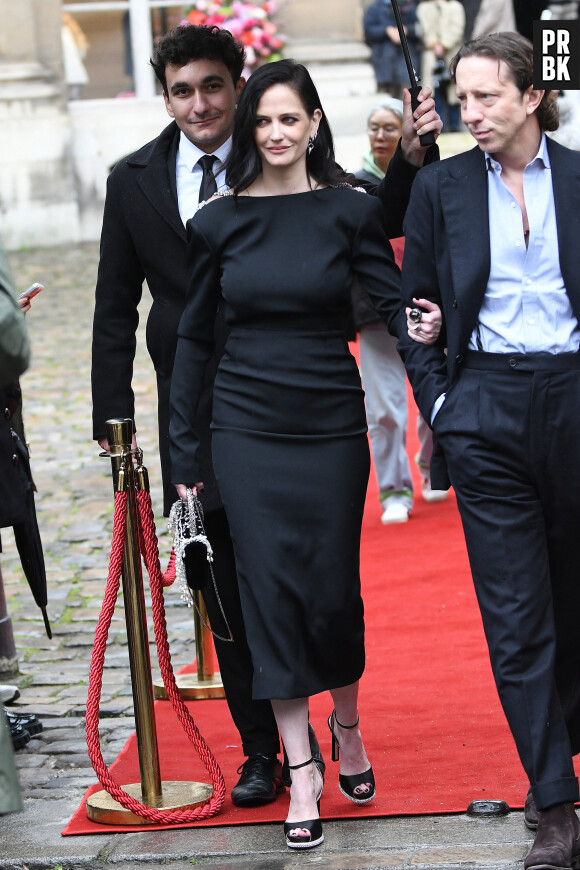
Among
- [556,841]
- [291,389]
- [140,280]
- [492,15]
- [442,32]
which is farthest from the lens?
[492,15]

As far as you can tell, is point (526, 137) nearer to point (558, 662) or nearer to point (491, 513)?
point (491, 513)

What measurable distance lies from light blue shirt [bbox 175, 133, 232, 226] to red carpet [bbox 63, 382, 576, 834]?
1758mm

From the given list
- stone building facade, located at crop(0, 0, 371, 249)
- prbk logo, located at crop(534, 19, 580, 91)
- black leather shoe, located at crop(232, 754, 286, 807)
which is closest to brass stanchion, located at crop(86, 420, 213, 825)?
black leather shoe, located at crop(232, 754, 286, 807)

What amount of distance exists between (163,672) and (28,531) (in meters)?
0.90

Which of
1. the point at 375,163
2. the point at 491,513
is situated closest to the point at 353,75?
the point at 375,163

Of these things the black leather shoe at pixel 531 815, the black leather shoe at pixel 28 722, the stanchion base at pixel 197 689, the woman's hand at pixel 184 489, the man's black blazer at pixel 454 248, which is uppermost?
the man's black blazer at pixel 454 248

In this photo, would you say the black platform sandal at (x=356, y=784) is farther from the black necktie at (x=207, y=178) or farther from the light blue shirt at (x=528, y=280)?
the black necktie at (x=207, y=178)

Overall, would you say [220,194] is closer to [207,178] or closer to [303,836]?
[207,178]

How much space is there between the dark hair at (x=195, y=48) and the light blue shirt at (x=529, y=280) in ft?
3.64

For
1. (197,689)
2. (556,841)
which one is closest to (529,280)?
(556,841)

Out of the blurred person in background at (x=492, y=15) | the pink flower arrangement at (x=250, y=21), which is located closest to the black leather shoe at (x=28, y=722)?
the pink flower arrangement at (x=250, y=21)

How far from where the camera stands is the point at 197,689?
5.82 m

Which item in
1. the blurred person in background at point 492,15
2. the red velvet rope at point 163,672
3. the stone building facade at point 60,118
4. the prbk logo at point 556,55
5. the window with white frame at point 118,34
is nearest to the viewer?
the prbk logo at point 556,55

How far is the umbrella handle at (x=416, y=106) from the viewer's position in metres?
4.28
